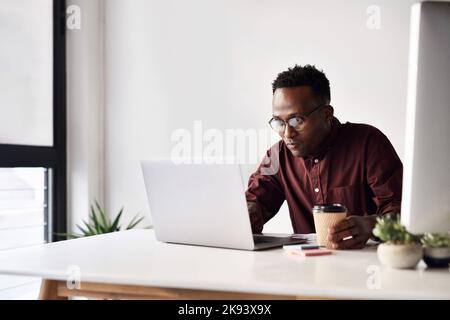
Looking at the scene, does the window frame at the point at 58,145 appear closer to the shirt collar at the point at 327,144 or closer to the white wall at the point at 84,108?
the white wall at the point at 84,108

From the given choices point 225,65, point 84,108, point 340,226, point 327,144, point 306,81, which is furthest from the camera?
point 84,108

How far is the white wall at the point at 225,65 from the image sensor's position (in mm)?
3471

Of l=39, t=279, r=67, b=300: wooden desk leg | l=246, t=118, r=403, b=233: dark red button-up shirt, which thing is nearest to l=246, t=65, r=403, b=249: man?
l=246, t=118, r=403, b=233: dark red button-up shirt

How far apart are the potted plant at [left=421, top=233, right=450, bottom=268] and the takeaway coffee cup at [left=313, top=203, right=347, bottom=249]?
0.35 m

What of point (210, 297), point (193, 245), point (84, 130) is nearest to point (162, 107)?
point (84, 130)

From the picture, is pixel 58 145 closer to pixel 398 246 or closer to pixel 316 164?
pixel 316 164

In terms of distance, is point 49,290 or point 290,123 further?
point 290,123

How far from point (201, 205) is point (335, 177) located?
0.87 m

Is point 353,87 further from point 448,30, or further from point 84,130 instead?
point 448,30

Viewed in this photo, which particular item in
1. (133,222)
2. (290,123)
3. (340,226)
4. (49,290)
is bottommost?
(133,222)

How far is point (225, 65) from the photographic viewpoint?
12.4ft

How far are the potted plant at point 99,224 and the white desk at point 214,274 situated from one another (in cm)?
208

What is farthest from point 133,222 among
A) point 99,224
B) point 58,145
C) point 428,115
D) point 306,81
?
point 428,115

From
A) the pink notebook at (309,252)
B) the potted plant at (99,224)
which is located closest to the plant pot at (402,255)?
the pink notebook at (309,252)
